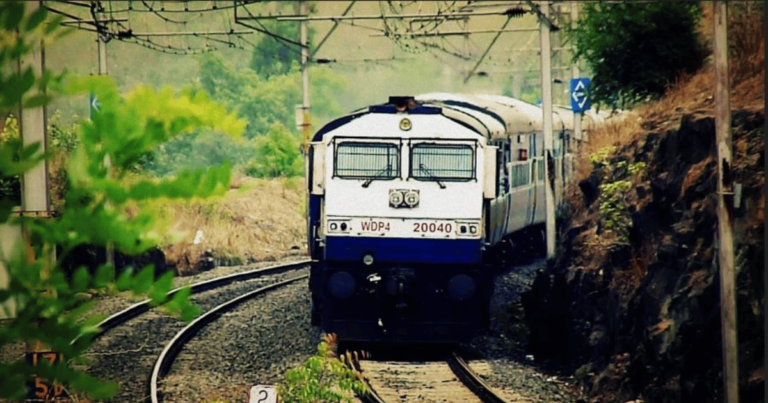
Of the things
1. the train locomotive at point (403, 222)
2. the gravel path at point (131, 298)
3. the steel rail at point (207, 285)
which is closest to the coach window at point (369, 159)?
the train locomotive at point (403, 222)

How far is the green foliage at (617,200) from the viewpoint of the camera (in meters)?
15.6

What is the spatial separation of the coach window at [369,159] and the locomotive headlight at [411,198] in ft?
0.90

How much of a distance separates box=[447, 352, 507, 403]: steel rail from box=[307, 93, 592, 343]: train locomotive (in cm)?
30

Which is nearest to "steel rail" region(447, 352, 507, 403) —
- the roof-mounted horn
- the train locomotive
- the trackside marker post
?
the train locomotive

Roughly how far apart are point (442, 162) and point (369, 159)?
2.77 ft

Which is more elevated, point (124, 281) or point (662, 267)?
point (124, 281)

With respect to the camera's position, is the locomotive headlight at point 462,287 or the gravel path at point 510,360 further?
the locomotive headlight at point 462,287

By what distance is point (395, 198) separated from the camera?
14.4 metres

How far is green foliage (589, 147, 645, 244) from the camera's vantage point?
15617 mm

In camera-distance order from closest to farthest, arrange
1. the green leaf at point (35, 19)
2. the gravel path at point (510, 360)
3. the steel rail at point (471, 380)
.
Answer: the green leaf at point (35, 19), the steel rail at point (471, 380), the gravel path at point (510, 360)

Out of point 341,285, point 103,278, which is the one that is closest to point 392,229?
point 341,285

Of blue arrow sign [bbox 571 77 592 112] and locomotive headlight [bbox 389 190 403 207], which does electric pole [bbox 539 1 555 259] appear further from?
locomotive headlight [bbox 389 190 403 207]

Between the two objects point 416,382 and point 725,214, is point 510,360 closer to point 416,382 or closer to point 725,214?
point 416,382

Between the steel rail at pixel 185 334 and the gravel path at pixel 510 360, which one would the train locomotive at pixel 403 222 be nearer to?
the gravel path at pixel 510 360
